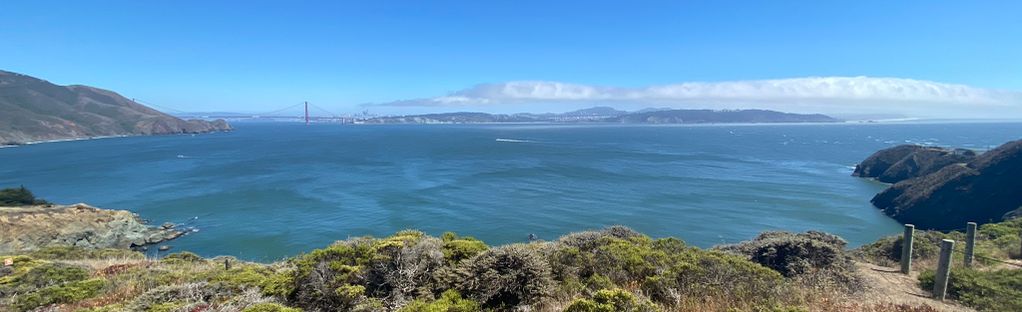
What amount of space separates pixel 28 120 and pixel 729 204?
519ft

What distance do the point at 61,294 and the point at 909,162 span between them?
62433 millimetres

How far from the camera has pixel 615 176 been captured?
5184 centimetres

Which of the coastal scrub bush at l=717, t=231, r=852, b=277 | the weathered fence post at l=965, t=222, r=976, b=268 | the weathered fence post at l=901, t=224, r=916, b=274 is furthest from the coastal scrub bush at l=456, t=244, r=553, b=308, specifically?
the weathered fence post at l=965, t=222, r=976, b=268

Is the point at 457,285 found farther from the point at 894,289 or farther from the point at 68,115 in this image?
the point at 68,115

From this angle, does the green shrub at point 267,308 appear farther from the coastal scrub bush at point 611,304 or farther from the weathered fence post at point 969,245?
the weathered fence post at point 969,245

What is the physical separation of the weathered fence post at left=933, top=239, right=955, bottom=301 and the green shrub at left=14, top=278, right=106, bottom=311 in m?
13.4

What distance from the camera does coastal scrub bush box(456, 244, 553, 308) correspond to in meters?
5.95

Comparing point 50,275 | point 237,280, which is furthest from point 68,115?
point 237,280

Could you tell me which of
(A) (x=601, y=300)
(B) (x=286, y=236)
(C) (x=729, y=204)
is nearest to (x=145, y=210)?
(B) (x=286, y=236)

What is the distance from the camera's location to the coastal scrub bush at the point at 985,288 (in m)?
7.05

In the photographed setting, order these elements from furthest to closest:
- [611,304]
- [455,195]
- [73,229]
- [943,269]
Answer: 1. [455,195]
2. [73,229]
3. [943,269]
4. [611,304]

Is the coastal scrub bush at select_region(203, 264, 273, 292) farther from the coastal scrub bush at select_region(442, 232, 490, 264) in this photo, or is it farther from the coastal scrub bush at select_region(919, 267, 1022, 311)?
the coastal scrub bush at select_region(919, 267, 1022, 311)

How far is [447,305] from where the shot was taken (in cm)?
530

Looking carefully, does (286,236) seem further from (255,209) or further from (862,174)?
(862,174)
